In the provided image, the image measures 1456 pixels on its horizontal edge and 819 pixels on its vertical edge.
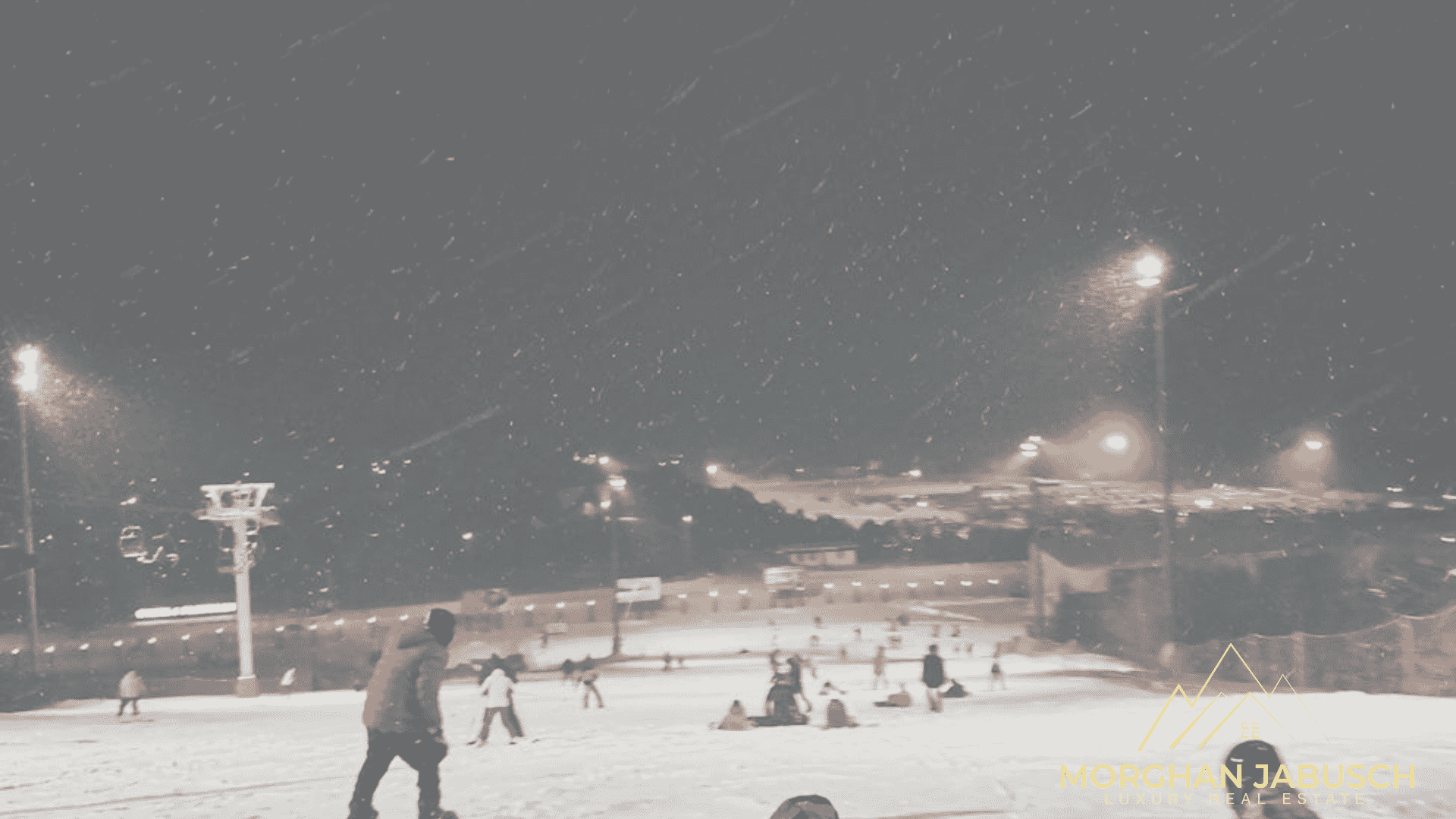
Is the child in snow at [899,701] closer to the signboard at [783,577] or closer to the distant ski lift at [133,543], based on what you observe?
the distant ski lift at [133,543]

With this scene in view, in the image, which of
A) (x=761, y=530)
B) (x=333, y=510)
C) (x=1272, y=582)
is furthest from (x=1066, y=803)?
(x=333, y=510)

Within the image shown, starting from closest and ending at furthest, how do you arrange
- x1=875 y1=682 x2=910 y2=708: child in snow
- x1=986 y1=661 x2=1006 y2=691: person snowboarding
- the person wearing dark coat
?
1. the person wearing dark coat
2. x1=875 y1=682 x2=910 y2=708: child in snow
3. x1=986 y1=661 x2=1006 y2=691: person snowboarding

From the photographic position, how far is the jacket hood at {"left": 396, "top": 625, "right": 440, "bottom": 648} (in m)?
6.71

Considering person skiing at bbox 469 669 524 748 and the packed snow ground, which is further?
person skiing at bbox 469 669 524 748

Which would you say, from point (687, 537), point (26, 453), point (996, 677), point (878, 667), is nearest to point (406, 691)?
point (996, 677)

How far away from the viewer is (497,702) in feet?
45.7

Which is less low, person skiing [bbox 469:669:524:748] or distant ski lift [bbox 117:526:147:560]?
distant ski lift [bbox 117:526:147:560]

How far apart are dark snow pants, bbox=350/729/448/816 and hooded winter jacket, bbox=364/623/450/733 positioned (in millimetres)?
61

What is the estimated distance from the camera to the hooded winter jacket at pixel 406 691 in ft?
21.6

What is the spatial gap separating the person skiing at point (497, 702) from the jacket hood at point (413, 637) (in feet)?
24.3

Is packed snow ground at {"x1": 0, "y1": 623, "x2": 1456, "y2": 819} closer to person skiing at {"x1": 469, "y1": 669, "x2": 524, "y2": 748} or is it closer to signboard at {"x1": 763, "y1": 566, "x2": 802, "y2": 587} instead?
person skiing at {"x1": 469, "y1": 669, "x2": 524, "y2": 748}

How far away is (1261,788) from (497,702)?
10328 millimetres

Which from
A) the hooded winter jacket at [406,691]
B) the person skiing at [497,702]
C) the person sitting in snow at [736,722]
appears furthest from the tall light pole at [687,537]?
the hooded winter jacket at [406,691]

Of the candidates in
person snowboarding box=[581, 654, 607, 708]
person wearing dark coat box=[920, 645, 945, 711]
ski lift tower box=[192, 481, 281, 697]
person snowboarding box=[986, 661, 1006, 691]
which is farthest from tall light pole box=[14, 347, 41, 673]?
person snowboarding box=[986, 661, 1006, 691]
